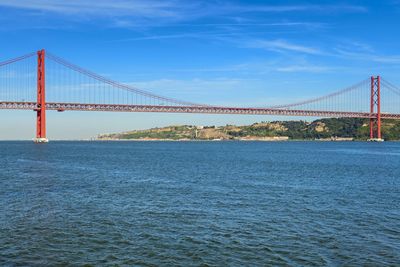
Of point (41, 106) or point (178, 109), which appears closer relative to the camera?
point (41, 106)

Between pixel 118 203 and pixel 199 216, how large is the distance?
4596 mm

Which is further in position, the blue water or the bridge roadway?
the bridge roadway

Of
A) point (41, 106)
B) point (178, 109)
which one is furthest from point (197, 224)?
point (178, 109)

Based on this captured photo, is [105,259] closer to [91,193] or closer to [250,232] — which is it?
[250,232]

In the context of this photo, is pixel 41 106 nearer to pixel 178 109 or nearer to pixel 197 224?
pixel 178 109

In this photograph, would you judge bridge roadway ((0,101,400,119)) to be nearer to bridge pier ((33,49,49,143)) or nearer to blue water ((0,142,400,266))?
bridge pier ((33,49,49,143))

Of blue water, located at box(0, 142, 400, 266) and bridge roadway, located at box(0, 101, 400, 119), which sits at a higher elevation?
bridge roadway, located at box(0, 101, 400, 119)

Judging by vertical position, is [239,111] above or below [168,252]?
above

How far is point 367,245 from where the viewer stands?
1289 centimetres

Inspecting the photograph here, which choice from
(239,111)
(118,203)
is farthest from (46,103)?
(118,203)

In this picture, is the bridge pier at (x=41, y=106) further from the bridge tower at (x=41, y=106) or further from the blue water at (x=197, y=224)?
the blue water at (x=197, y=224)

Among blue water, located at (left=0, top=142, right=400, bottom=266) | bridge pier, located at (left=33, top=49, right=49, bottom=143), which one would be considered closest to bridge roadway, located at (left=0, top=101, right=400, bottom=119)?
bridge pier, located at (left=33, top=49, right=49, bottom=143)

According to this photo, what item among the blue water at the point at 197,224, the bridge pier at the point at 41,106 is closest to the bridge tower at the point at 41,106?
the bridge pier at the point at 41,106

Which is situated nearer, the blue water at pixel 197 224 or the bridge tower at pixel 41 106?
the blue water at pixel 197 224
